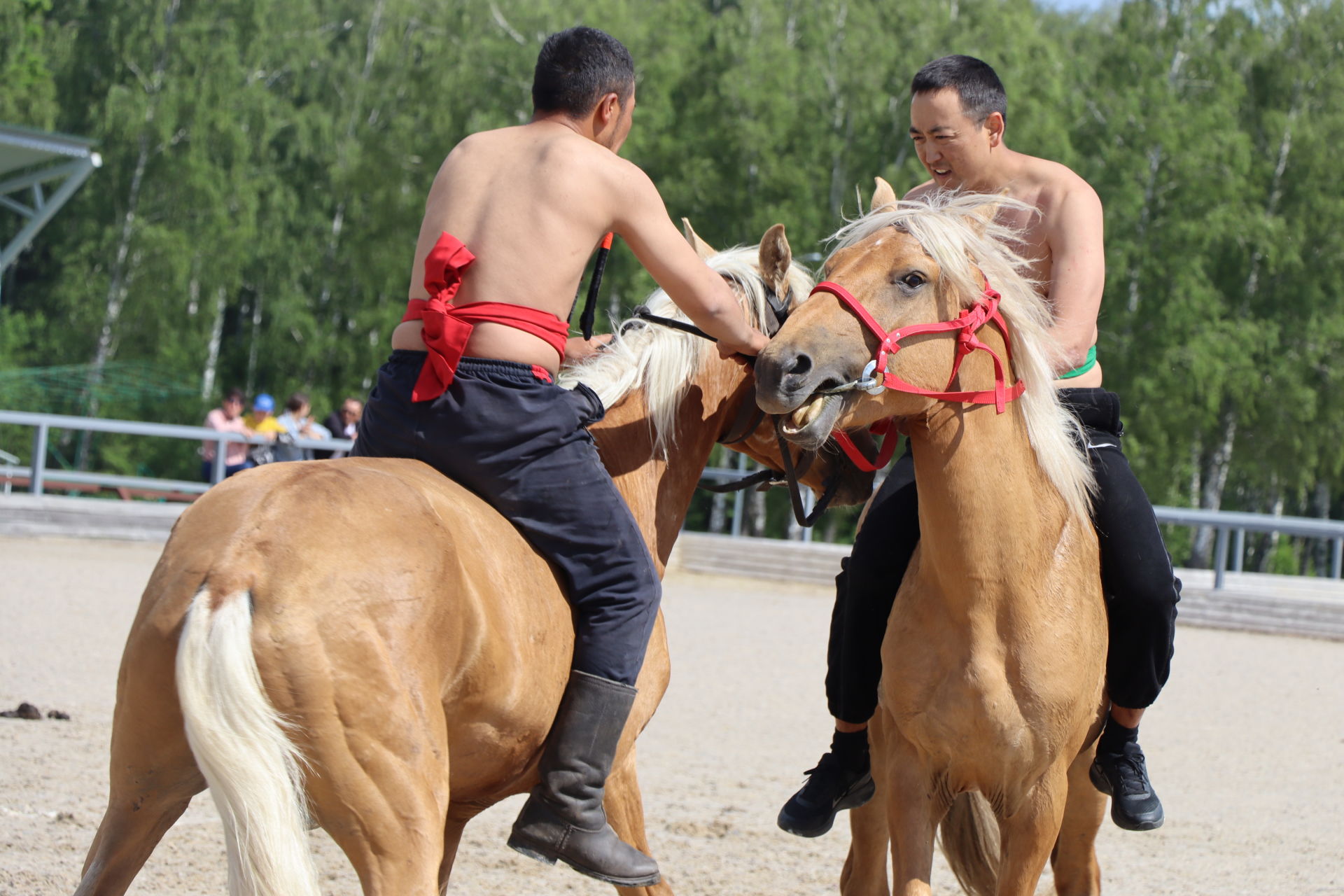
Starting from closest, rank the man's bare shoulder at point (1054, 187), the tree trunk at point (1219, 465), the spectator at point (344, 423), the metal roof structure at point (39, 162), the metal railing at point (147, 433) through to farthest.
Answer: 1. the man's bare shoulder at point (1054, 187)
2. the metal railing at point (147, 433)
3. the spectator at point (344, 423)
4. the metal roof structure at point (39, 162)
5. the tree trunk at point (1219, 465)

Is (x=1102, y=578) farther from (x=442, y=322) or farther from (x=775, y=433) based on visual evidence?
(x=442, y=322)

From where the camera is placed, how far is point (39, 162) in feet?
63.2

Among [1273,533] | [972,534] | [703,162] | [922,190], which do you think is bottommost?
[1273,533]

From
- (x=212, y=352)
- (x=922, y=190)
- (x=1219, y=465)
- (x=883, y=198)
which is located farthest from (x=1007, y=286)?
(x=212, y=352)

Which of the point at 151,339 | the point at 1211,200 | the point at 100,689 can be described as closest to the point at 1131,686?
the point at 100,689

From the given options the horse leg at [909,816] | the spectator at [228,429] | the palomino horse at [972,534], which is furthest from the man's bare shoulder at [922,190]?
the spectator at [228,429]

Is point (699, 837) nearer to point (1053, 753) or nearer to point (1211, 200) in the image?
point (1053, 753)

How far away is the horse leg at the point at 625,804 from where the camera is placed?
344 centimetres

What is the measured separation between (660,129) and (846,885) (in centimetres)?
2534

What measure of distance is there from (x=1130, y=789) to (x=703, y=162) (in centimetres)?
2445

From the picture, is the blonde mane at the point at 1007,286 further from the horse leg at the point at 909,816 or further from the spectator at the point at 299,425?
the spectator at the point at 299,425

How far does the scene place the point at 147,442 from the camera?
1254 inches

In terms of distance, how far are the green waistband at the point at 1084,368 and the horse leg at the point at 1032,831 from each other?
3.80ft

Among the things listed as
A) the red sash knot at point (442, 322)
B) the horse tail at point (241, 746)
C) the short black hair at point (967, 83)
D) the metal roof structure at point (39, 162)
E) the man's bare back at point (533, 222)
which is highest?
the metal roof structure at point (39, 162)
